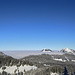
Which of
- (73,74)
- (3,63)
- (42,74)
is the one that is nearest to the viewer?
(42,74)

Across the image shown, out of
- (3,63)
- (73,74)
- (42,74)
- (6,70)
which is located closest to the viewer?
(42,74)

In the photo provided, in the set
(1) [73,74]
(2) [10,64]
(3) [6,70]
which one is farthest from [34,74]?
(1) [73,74]

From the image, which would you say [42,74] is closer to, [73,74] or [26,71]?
[26,71]

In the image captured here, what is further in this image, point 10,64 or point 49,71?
point 10,64

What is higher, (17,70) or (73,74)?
(17,70)

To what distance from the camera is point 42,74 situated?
137125 mm

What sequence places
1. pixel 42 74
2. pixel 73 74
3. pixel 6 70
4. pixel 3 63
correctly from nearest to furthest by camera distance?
pixel 42 74
pixel 6 70
pixel 3 63
pixel 73 74

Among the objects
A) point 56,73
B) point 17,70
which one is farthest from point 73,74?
point 17,70

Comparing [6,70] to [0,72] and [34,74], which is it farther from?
[34,74]

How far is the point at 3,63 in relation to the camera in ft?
559

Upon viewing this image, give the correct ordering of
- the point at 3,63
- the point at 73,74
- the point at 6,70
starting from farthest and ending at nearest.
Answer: the point at 73,74
the point at 3,63
the point at 6,70

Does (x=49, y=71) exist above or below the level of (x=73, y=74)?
above

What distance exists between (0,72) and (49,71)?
65111 mm

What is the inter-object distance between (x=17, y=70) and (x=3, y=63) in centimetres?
3217
